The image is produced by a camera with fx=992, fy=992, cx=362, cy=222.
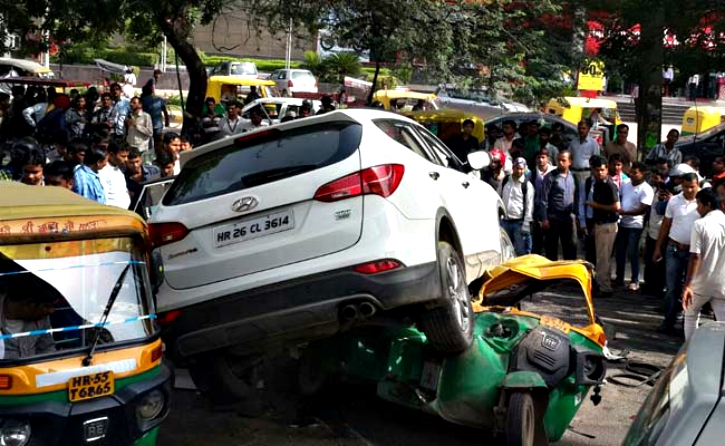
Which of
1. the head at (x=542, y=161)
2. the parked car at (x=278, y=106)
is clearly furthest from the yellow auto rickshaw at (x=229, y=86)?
the head at (x=542, y=161)

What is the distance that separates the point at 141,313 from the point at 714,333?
11.2 ft

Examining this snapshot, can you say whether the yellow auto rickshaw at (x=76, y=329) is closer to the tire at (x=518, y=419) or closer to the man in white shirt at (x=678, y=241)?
the tire at (x=518, y=419)

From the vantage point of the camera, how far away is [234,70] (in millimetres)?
36938

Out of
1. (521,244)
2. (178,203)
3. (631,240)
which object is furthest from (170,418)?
(631,240)

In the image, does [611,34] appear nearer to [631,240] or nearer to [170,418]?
[631,240]

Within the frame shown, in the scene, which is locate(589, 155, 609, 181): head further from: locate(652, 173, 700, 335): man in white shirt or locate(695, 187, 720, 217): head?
locate(695, 187, 720, 217): head

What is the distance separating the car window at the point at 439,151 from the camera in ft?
25.3

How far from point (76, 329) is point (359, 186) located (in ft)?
6.01

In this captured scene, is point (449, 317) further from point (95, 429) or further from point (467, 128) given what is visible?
point (467, 128)

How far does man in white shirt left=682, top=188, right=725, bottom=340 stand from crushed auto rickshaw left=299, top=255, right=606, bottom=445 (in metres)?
1.97

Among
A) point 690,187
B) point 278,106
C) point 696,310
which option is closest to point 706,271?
point 696,310

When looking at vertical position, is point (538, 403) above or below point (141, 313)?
below

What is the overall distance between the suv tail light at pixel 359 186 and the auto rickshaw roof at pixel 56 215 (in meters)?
1.11

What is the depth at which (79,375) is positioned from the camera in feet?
16.9
